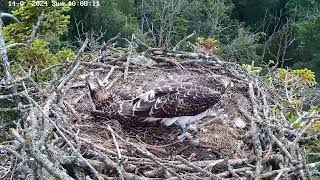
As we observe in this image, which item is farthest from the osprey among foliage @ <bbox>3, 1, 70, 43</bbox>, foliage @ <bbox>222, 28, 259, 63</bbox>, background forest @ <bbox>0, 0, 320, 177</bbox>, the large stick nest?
foliage @ <bbox>222, 28, 259, 63</bbox>

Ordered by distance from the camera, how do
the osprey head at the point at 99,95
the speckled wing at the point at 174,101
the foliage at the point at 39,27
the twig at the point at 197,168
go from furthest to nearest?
the foliage at the point at 39,27 → the osprey head at the point at 99,95 → the speckled wing at the point at 174,101 → the twig at the point at 197,168

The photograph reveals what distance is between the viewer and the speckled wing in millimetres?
4961

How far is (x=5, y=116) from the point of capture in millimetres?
6637

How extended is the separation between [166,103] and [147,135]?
1.48 ft

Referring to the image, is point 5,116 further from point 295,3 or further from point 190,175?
point 295,3

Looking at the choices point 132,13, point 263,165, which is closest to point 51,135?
point 263,165

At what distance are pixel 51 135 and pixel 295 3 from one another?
89.4 ft

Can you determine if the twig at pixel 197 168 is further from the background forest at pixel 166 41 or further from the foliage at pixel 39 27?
the foliage at pixel 39 27

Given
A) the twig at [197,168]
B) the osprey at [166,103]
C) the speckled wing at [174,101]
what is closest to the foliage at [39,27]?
the osprey at [166,103]

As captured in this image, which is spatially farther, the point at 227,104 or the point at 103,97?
the point at 227,104

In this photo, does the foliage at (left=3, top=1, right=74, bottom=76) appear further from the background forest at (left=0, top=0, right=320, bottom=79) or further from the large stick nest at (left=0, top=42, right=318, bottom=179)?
the background forest at (left=0, top=0, right=320, bottom=79)

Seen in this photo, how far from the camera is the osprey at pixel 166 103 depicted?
4973 mm

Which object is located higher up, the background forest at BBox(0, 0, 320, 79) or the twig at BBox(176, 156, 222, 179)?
the twig at BBox(176, 156, 222, 179)

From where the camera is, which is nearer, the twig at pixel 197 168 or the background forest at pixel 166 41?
the twig at pixel 197 168
